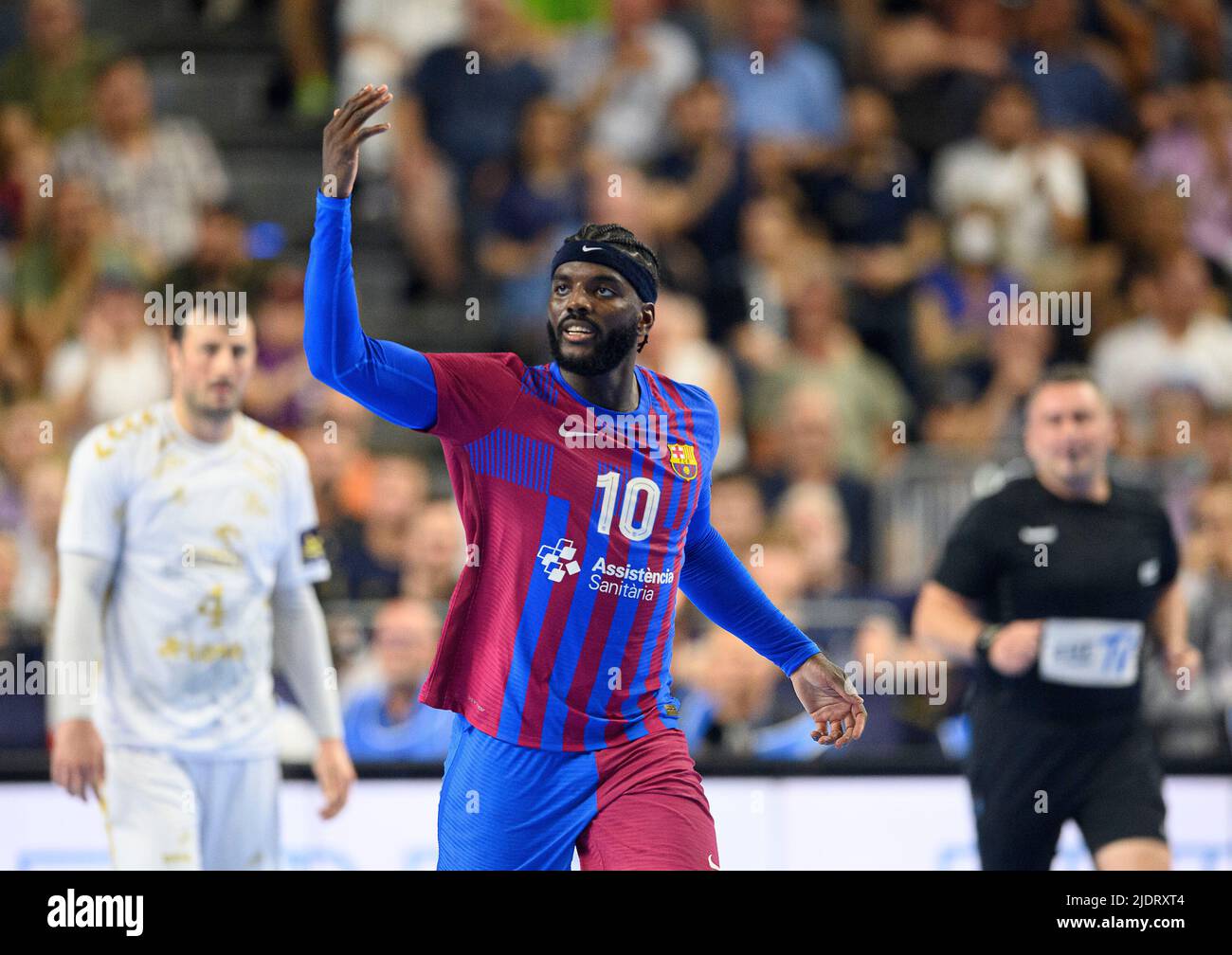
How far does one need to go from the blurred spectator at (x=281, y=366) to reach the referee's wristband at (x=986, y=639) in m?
4.68

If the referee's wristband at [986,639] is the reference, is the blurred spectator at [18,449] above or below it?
above

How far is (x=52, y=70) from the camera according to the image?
12.0 m

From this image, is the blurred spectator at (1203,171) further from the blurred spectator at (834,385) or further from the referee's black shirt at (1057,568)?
the referee's black shirt at (1057,568)

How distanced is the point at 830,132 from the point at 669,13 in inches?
54.5

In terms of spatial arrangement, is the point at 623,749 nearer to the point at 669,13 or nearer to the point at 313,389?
the point at 313,389

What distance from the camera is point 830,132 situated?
12.3m

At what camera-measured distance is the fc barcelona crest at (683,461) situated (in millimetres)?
5355

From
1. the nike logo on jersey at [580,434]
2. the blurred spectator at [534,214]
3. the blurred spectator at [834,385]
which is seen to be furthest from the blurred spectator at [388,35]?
the nike logo on jersey at [580,434]

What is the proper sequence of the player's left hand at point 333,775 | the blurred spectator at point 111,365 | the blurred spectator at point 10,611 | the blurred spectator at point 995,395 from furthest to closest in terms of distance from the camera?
the blurred spectator at point 995,395, the blurred spectator at point 111,365, the blurred spectator at point 10,611, the player's left hand at point 333,775

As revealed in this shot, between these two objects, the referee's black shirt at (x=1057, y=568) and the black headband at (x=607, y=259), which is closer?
the black headband at (x=607, y=259)

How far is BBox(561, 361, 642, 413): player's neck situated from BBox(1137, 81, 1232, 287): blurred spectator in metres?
7.88

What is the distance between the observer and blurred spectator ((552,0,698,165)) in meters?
11.9

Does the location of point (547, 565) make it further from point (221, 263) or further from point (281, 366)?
point (221, 263)

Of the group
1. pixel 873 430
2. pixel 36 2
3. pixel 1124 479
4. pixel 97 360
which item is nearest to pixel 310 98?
pixel 36 2
